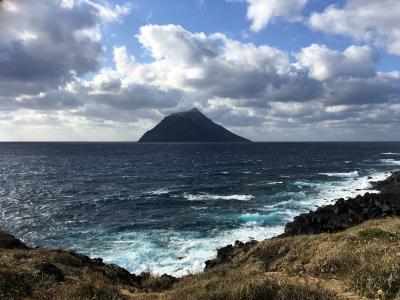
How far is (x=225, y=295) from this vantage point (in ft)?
36.8

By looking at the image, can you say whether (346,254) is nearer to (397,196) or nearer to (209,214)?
(209,214)

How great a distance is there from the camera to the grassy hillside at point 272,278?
11.1 m

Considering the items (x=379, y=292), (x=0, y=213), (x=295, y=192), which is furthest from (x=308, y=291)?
(x=295, y=192)

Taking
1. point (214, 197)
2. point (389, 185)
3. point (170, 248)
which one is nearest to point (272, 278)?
point (170, 248)

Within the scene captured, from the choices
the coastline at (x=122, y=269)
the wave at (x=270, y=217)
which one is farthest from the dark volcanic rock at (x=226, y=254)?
the wave at (x=270, y=217)

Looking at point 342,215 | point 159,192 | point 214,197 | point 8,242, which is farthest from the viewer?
point 159,192

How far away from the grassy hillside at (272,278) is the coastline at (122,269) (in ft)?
0.23

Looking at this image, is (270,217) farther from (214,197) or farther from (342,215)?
(214,197)

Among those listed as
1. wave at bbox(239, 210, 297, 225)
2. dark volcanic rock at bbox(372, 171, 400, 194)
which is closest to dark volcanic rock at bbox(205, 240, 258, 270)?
wave at bbox(239, 210, 297, 225)

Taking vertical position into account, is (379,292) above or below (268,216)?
above

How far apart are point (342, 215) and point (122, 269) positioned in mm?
26186

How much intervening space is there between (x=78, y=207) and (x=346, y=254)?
4508 cm

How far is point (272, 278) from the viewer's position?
13.2m

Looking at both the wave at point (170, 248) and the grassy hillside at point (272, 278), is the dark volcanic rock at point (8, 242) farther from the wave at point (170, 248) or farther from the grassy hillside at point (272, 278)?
the wave at point (170, 248)
